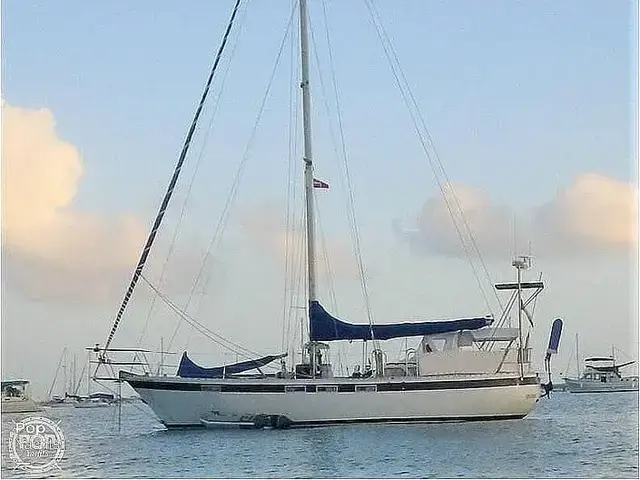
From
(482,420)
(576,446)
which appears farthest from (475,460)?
(482,420)

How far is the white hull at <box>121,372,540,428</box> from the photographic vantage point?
3462 centimetres

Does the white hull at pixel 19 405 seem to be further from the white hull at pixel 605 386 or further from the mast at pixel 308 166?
the white hull at pixel 605 386

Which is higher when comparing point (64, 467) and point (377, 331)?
point (377, 331)

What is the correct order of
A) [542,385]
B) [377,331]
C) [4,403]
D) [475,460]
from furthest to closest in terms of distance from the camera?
1. [4,403]
2. [542,385]
3. [377,331]
4. [475,460]

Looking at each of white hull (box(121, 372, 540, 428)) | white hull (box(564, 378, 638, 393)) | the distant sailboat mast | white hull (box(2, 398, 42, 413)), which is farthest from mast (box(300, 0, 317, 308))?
white hull (box(564, 378, 638, 393))

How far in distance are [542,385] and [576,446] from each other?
5531 mm

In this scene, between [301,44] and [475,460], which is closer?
[475,460]

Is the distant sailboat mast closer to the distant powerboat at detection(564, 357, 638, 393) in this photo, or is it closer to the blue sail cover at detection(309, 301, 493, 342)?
the blue sail cover at detection(309, 301, 493, 342)

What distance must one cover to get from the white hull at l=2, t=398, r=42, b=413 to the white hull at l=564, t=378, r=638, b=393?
43.5m

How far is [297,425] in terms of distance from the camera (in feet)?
114

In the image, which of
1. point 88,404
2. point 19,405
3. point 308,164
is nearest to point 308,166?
point 308,164

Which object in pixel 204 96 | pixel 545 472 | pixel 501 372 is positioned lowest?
pixel 545 472

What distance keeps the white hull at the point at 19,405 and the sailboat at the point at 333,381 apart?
1292cm

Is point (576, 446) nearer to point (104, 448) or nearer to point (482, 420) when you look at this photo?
point (482, 420)
